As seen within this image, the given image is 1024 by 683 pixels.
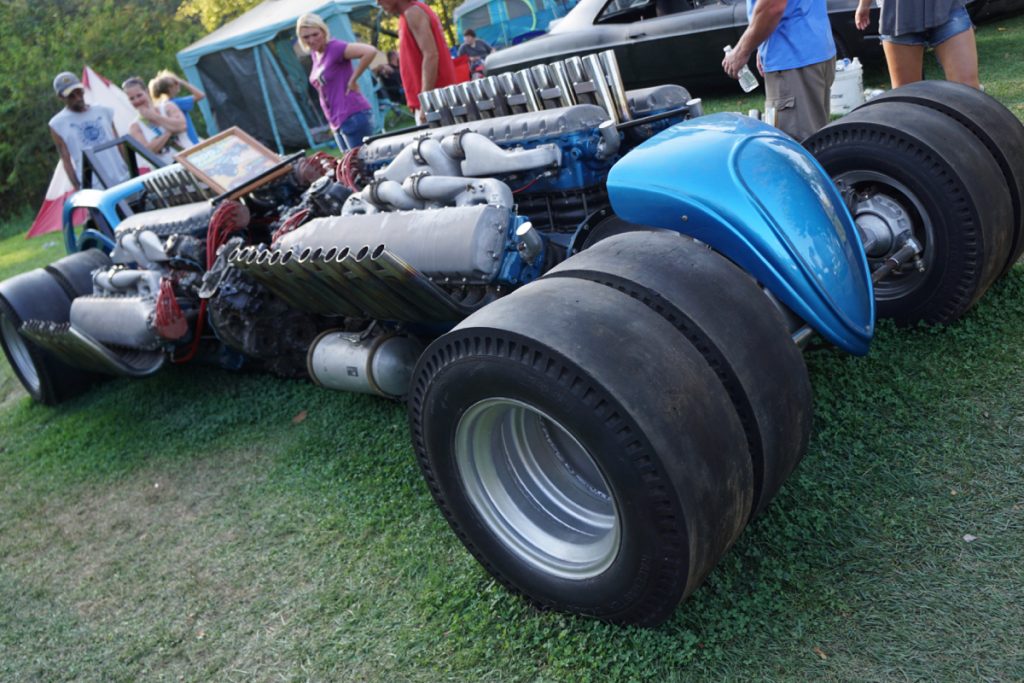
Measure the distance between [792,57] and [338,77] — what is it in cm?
396

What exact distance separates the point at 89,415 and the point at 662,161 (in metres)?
4.33

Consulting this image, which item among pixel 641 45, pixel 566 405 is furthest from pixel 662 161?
pixel 641 45

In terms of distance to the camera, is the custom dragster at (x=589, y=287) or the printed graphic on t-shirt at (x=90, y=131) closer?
the custom dragster at (x=589, y=287)

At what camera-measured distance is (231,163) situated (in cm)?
535

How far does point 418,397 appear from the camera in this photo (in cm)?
265

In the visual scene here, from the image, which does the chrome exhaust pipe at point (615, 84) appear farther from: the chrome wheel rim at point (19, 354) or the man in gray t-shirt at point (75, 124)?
A: the man in gray t-shirt at point (75, 124)

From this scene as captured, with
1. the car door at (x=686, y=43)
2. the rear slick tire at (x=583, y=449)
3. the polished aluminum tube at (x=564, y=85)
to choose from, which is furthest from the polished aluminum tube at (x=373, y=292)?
the car door at (x=686, y=43)

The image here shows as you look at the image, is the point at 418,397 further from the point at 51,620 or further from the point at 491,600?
the point at 51,620

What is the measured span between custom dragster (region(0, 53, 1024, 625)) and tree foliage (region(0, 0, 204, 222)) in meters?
16.2

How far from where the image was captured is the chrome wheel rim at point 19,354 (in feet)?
18.8

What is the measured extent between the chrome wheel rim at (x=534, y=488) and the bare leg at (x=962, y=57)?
3276 millimetres

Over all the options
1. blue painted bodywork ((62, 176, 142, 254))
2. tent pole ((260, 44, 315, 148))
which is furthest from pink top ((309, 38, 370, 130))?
tent pole ((260, 44, 315, 148))

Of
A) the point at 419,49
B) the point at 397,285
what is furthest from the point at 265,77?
the point at 397,285

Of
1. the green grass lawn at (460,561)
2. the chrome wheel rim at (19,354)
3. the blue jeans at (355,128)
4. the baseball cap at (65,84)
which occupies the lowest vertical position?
the green grass lawn at (460,561)
